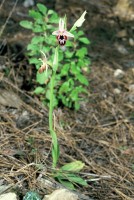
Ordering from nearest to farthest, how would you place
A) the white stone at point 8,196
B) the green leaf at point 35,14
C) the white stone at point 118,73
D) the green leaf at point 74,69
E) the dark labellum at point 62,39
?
1. the white stone at point 8,196
2. the dark labellum at point 62,39
3. the green leaf at point 35,14
4. the green leaf at point 74,69
5. the white stone at point 118,73

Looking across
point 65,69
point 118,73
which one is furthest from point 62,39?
point 118,73

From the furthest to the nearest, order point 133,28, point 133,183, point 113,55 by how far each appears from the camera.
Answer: point 133,28
point 113,55
point 133,183

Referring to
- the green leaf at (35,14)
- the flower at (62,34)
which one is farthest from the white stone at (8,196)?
the green leaf at (35,14)

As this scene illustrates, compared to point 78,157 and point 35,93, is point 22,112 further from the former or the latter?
point 78,157

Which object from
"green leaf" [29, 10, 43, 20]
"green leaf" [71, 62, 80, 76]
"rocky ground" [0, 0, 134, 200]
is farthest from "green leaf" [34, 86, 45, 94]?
"green leaf" [29, 10, 43, 20]

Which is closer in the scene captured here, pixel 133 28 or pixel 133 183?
pixel 133 183

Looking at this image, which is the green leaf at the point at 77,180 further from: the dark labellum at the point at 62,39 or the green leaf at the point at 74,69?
the green leaf at the point at 74,69

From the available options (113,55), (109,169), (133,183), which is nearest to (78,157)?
(109,169)

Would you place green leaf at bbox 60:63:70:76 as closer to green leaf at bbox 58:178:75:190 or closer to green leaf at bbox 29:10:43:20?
green leaf at bbox 29:10:43:20
